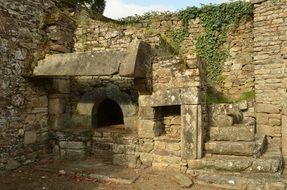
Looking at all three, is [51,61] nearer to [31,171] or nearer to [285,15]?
[31,171]

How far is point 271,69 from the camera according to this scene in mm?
7535

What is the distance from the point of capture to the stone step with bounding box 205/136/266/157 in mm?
5785

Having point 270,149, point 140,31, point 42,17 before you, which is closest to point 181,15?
point 140,31

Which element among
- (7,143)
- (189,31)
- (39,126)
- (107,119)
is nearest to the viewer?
(7,143)

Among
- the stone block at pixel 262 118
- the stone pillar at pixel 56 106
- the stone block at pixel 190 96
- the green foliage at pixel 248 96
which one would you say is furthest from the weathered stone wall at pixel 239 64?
the stone pillar at pixel 56 106

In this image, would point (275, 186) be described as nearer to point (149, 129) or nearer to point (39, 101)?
point (149, 129)

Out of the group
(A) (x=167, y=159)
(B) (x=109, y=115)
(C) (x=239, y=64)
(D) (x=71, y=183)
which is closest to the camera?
(D) (x=71, y=183)

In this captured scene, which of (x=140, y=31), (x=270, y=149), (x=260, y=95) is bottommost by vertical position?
(x=270, y=149)

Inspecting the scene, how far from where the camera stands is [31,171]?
659cm

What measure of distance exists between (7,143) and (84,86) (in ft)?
7.08

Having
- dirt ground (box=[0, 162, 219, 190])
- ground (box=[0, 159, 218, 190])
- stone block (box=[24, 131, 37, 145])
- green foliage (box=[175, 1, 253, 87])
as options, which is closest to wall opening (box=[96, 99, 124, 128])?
stone block (box=[24, 131, 37, 145])

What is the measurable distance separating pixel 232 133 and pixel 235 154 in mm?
455

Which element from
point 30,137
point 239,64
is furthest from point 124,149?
point 239,64

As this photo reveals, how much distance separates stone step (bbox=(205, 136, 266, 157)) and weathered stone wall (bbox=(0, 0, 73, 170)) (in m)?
3.69
